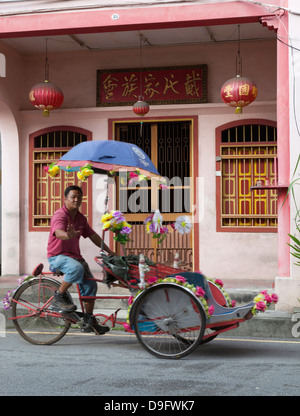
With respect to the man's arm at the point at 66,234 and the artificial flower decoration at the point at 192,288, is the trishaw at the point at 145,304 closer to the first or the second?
the artificial flower decoration at the point at 192,288

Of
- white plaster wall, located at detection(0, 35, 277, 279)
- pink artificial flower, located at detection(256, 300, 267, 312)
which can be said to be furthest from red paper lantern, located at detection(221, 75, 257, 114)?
pink artificial flower, located at detection(256, 300, 267, 312)

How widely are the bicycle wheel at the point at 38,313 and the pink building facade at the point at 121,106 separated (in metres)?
4.25

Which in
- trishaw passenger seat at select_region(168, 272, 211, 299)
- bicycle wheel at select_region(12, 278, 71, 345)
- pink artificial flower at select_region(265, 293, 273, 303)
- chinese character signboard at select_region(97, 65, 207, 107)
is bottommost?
bicycle wheel at select_region(12, 278, 71, 345)

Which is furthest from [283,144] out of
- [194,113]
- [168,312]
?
[168,312]

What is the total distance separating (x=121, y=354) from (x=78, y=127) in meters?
→ 6.21

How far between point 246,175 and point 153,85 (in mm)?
2430

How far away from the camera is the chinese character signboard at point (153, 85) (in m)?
11.3

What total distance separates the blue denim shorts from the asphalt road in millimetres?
668

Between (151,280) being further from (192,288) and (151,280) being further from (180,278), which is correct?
(192,288)

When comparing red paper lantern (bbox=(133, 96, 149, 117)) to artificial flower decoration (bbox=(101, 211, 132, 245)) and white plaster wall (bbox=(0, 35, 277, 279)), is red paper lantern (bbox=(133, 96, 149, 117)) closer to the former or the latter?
white plaster wall (bbox=(0, 35, 277, 279))

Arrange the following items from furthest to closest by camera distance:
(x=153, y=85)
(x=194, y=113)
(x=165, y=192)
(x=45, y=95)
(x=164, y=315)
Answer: (x=165, y=192)
(x=153, y=85)
(x=194, y=113)
(x=45, y=95)
(x=164, y=315)

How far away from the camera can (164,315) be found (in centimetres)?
638

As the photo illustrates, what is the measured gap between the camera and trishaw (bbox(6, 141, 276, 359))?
631cm
